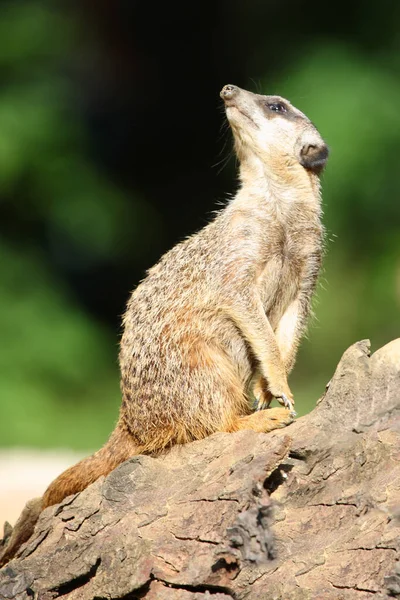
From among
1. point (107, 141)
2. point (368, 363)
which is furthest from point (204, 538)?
point (107, 141)

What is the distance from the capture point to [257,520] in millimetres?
2557

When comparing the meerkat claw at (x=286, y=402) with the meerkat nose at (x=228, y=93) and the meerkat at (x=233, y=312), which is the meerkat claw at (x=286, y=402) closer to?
the meerkat at (x=233, y=312)

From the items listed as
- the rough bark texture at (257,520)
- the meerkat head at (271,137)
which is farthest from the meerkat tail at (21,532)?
the meerkat head at (271,137)

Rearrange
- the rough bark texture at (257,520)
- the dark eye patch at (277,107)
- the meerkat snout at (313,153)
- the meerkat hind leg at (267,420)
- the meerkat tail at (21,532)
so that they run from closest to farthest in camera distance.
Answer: the rough bark texture at (257,520)
the meerkat hind leg at (267,420)
the meerkat tail at (21,532)
the meerkat snout at (313,153)
the dark eye patch at (277,107)

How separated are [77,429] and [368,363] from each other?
6.56m

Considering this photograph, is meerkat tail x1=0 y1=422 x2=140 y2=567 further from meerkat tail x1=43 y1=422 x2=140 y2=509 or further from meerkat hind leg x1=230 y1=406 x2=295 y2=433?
meerkat hind leg x1=230 y1=406 x2=295 y2=433

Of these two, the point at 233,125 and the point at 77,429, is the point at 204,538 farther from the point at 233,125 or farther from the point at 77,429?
the point at 77,429

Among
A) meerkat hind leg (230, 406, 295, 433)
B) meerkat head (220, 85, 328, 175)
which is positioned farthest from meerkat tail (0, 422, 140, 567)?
meerkat head (220, 85, 328, 175)

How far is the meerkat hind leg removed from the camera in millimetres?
3172

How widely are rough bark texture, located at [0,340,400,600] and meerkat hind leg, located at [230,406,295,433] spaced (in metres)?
0.20

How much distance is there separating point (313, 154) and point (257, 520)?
1.88 metres

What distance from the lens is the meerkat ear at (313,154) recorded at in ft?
12.8

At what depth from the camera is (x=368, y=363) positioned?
289 cm

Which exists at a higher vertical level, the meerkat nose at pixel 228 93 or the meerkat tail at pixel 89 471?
the meerkat nose at pixel 228 93
